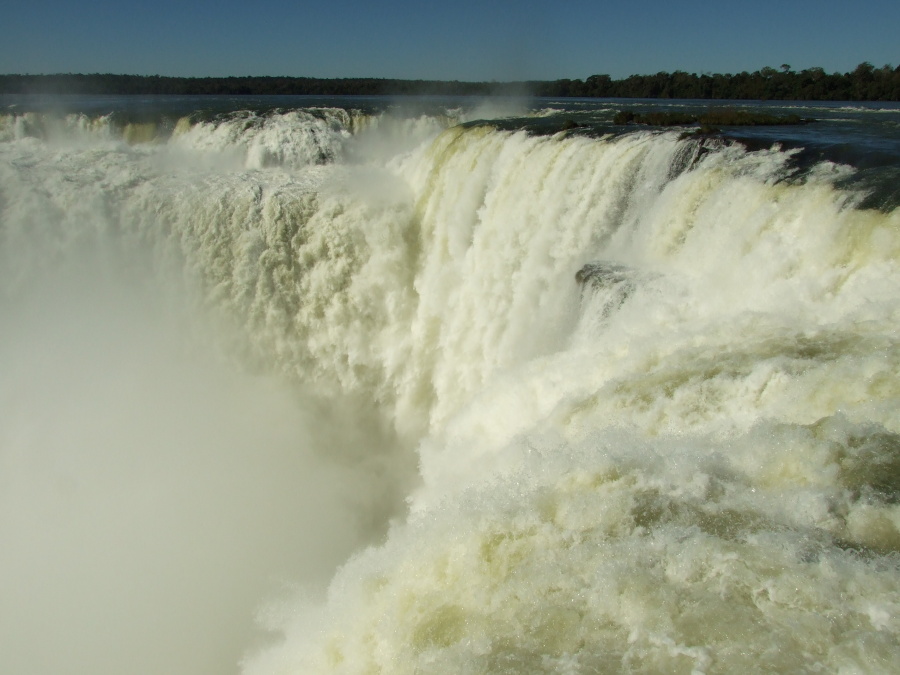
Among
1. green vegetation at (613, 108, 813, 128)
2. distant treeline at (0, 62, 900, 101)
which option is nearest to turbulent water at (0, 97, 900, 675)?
green vegetation at (613, 108, 813, 128)

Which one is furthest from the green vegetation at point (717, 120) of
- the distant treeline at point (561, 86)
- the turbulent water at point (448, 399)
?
the distant treeline at point (561, 86)

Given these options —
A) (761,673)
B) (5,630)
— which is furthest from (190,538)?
(761,673)

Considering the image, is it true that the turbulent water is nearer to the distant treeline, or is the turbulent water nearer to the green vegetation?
the green vegetation

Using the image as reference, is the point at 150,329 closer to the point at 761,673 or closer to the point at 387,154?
the point at 387,154

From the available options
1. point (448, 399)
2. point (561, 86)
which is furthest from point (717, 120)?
point (561, 86)

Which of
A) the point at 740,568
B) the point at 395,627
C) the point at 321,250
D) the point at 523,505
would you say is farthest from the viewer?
the point at 321,250
